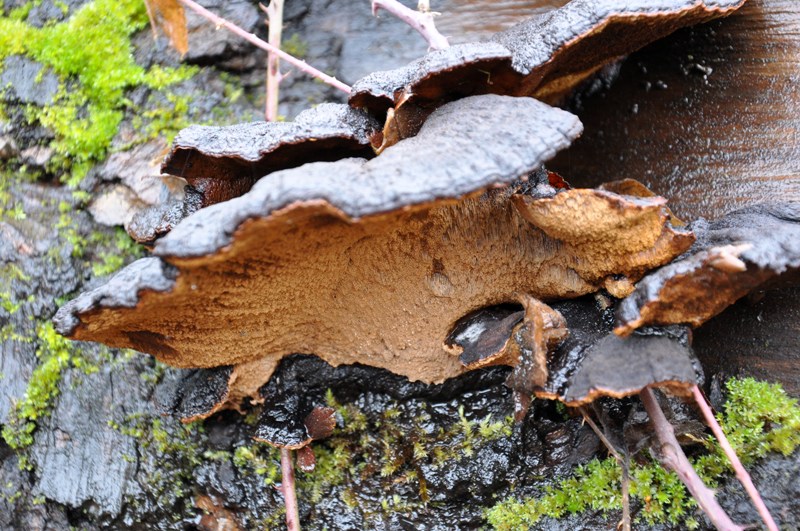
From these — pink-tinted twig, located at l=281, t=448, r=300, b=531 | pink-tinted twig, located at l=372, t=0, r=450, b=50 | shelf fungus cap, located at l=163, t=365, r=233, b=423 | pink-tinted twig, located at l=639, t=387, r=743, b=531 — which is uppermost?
pink-tinted twig, located at l=372, t=0, r=450, b=50

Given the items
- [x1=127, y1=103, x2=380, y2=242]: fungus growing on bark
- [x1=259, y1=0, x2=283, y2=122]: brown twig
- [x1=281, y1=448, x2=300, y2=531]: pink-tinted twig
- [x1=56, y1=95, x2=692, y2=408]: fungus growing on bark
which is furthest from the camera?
[x1=259, y1=0, x2=283, y2=122]: brown twig

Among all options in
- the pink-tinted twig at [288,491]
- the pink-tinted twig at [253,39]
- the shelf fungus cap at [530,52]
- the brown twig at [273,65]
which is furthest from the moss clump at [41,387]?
the shelf fungus cap at [530,52]

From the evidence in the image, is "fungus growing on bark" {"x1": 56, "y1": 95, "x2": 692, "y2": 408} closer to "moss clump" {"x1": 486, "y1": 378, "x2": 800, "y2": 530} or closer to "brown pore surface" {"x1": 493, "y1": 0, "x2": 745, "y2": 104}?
"brown pore surface" {"x1": 493, "y1": 0, "x2": 745, "y2": 104}

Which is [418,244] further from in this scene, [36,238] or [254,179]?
[36,238]

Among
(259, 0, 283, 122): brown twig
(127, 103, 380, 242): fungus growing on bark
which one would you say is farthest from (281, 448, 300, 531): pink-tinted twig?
(259, 0, 283, 122): brown twig

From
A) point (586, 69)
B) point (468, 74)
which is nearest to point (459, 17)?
point (586, 69)

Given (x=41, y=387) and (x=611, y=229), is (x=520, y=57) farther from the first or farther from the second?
(x=41, y=387)
